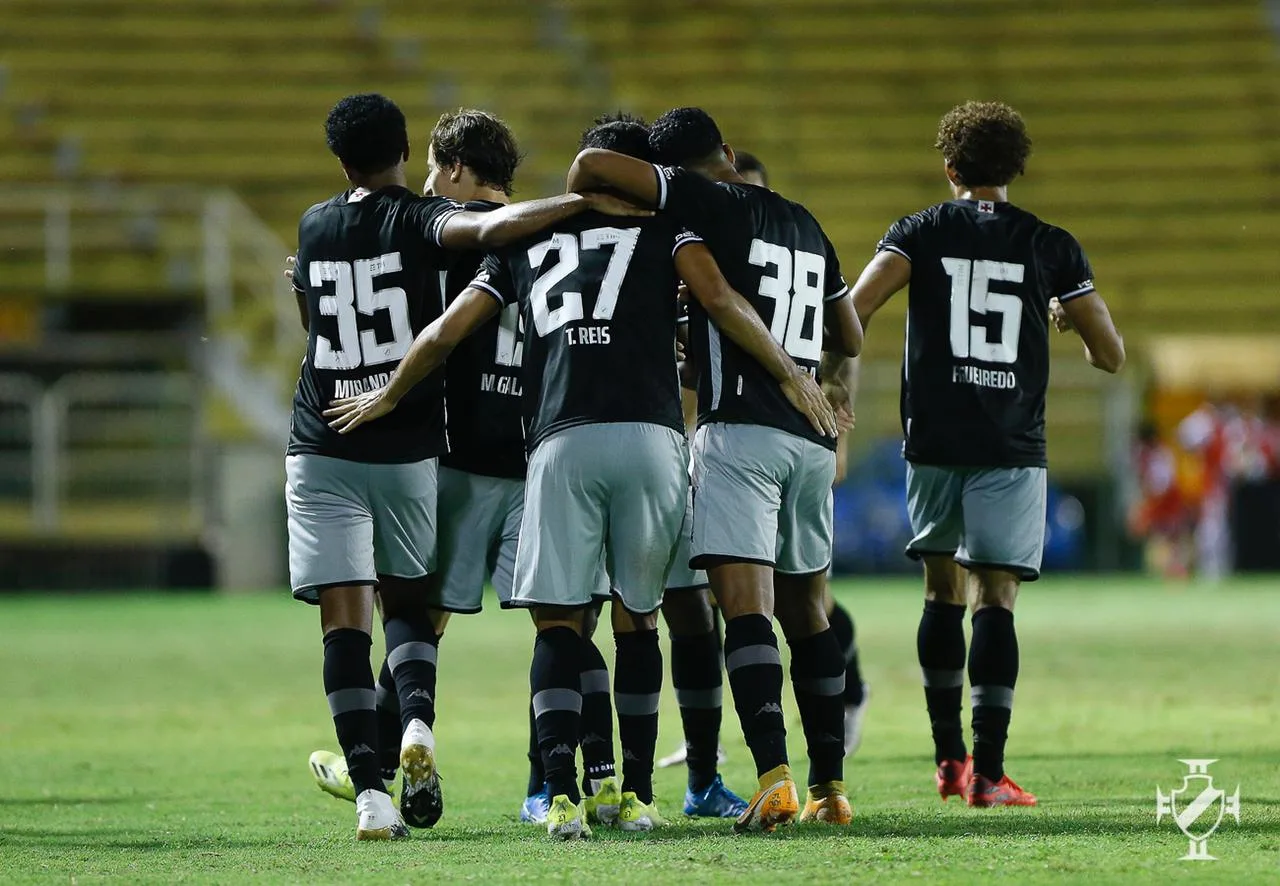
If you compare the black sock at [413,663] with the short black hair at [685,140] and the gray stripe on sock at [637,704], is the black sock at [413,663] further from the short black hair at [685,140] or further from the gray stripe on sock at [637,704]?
the short black hair at [685,140]

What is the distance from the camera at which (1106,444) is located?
23.2 metres

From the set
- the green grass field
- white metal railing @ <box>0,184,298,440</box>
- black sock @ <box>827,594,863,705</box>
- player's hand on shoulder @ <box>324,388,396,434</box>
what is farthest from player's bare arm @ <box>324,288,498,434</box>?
white metal railing @ <box>0,184,298,440</box>

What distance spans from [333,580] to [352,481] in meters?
0.31

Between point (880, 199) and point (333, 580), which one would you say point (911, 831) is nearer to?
point (333, 580)

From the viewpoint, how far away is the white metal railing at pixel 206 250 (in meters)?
21.5

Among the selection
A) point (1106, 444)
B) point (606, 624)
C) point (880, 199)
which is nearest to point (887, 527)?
point (1106, 444)

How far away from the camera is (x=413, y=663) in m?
6.17

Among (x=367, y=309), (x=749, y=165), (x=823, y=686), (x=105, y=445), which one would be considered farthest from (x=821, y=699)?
(x=105, y=445)

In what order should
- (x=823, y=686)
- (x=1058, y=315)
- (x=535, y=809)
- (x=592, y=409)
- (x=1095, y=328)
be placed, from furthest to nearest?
(x=1058, y=315) < (x=1095, y=328) < (x=535, y=809) < (x=823, y=686) < (x=592, y=409)


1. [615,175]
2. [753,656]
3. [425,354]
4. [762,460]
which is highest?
[615,175]

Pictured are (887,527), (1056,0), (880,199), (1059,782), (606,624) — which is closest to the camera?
(1059,782)

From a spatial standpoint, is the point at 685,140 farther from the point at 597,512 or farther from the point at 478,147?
the point at 597,512

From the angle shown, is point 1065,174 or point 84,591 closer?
point 84,591

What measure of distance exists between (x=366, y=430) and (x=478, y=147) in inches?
40.3
